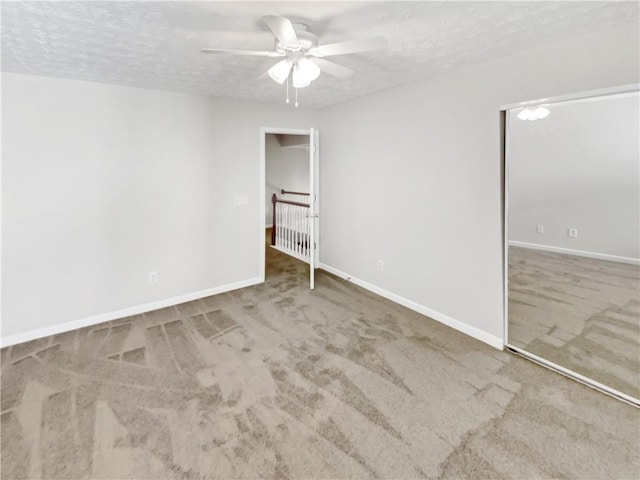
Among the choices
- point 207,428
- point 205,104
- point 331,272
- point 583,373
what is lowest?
point 207,428

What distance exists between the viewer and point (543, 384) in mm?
2135

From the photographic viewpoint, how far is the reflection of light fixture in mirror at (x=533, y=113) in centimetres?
229

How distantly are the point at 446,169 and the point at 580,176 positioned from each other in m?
1.03

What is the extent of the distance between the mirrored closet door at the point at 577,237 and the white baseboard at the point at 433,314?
15cm

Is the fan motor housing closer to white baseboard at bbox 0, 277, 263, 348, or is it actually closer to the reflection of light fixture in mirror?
the reflection of light fixture in mirror

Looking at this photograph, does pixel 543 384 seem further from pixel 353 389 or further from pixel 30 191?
pixel 30 191

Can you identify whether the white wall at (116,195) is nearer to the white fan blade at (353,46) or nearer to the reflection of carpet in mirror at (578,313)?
the white fan blade at (353,46)

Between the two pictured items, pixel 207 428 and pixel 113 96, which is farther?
pixel 113 96

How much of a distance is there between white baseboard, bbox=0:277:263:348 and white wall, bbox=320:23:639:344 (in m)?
1.67

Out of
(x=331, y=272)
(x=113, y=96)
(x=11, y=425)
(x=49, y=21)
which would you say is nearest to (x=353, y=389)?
(x=11, y=425)

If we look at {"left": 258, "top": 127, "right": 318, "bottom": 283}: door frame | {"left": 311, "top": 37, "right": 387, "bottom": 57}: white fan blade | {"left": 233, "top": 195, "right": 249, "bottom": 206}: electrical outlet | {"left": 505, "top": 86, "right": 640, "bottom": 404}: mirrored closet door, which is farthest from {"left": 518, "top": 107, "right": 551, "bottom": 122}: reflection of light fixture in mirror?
{"left": 233, "top": 195, "right": 249, "bottom": 206}: electrical outlet

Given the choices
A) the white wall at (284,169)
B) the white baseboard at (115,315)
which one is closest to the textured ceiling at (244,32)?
the white baseboard at (115,315)

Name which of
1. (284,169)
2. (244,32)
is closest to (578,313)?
(244,32)

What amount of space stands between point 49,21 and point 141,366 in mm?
2357
